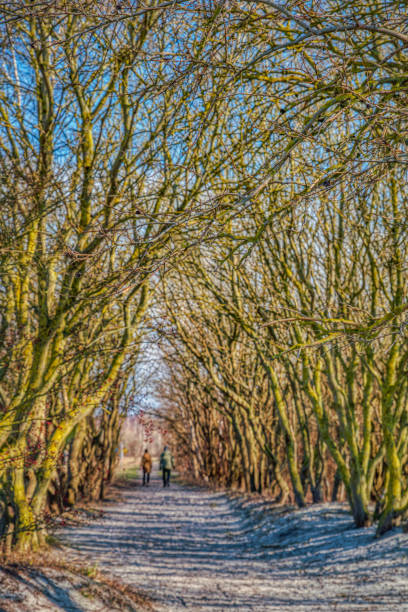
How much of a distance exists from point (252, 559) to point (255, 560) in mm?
129

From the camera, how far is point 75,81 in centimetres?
628

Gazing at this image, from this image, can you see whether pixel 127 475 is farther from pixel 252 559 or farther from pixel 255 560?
pixel 255 560

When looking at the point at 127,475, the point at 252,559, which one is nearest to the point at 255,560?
the point at 252,559

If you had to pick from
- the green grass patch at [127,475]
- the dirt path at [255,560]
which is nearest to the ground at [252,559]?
the dirt path at [255,560]

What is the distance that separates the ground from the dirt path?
1 centimetres

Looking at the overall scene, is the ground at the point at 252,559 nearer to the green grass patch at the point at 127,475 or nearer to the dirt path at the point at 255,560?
the dirt path at the point at 255,560

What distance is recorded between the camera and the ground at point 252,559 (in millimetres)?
6496

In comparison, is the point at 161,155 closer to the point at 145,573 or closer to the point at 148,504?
the point at 145,573

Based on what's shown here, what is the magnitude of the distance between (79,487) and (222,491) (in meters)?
6.90

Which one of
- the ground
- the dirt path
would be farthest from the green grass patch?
the dirt path

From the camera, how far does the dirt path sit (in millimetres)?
6516

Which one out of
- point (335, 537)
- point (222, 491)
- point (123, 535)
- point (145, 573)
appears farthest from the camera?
point (222, 491)

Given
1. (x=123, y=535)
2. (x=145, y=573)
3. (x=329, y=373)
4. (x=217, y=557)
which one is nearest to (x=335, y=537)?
(x=217, y=557)

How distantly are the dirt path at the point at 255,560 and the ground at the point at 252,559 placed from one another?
14mm
